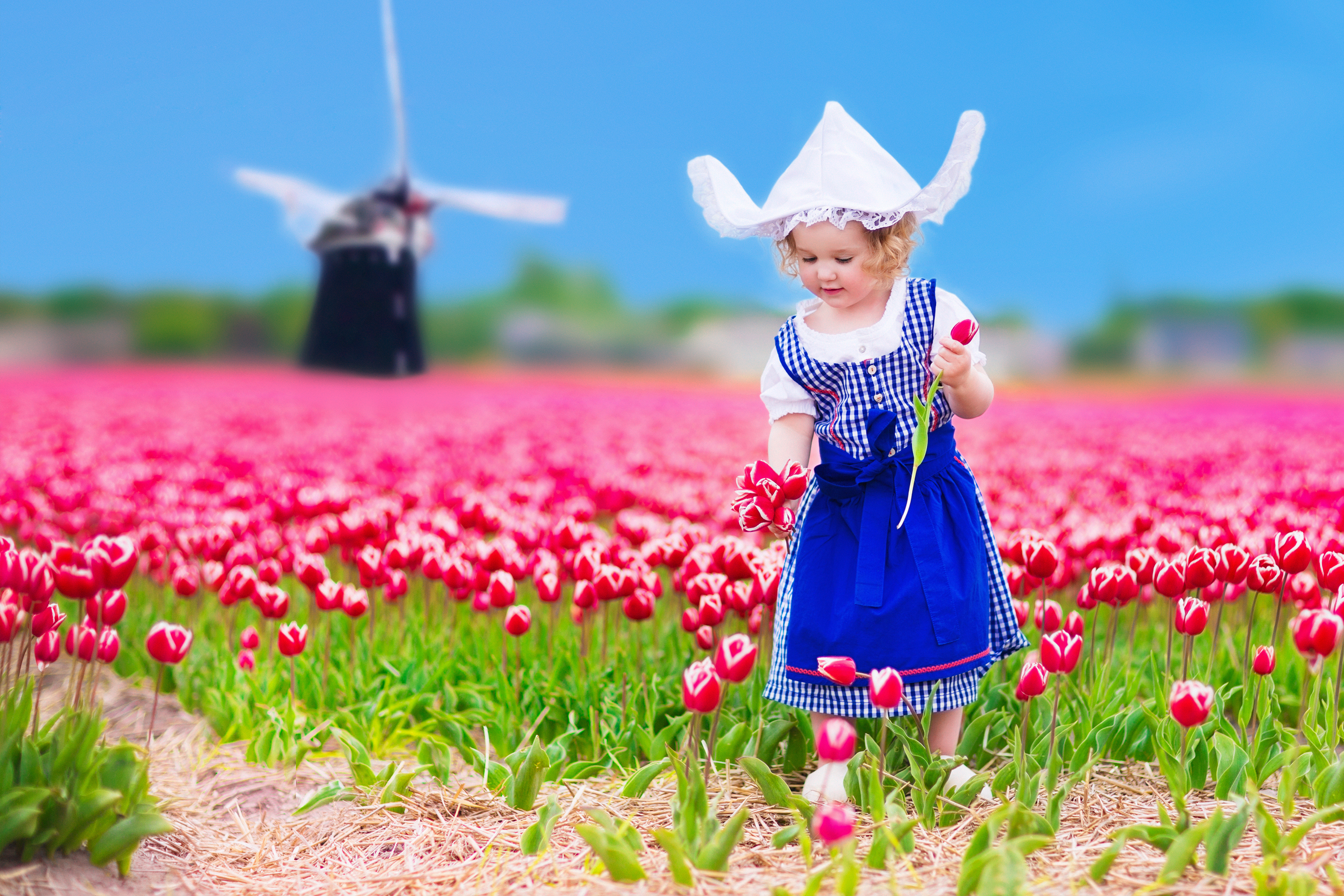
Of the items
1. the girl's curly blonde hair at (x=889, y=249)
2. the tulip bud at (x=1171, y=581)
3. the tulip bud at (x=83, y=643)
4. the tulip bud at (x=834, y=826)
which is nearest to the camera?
the tulip bud at (x=834, y=826)

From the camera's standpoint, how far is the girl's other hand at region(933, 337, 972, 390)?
2.74 meters

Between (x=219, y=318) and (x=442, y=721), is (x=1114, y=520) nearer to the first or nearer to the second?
(x=442, y=721)

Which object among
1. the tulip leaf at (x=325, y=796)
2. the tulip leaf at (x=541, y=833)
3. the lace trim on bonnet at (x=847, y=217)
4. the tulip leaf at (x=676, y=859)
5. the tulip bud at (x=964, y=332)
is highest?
the lace trim on bonnet at (x=847, y=217)

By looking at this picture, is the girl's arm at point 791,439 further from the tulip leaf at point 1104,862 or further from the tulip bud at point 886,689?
the tulip leaf at point 1104,862

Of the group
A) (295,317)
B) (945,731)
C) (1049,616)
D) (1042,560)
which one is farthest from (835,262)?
(295,317)

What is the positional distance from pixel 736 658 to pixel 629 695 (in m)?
1.29

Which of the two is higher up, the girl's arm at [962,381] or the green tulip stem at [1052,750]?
the girl's arm at [962,381]

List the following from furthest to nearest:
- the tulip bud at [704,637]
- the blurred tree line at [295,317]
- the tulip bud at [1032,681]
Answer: the blurred tree line at [295,317], the tulip bud at [704,637], the tulip bud at [1032,681]

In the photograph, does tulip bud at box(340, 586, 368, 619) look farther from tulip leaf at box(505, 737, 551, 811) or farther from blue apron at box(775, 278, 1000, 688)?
blue apron at box(775, 278, 1000, 688)

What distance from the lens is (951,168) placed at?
2.81 m

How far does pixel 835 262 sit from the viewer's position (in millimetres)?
2900

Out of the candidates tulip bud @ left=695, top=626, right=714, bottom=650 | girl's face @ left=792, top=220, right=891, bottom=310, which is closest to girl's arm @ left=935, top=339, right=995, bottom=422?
girl's face @ left=792, top=220, right=891, bottom=310

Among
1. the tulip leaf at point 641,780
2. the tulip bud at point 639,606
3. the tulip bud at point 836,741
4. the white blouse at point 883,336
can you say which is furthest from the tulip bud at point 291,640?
the tulip bud at point 836,741

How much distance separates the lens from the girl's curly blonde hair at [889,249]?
2.91m
